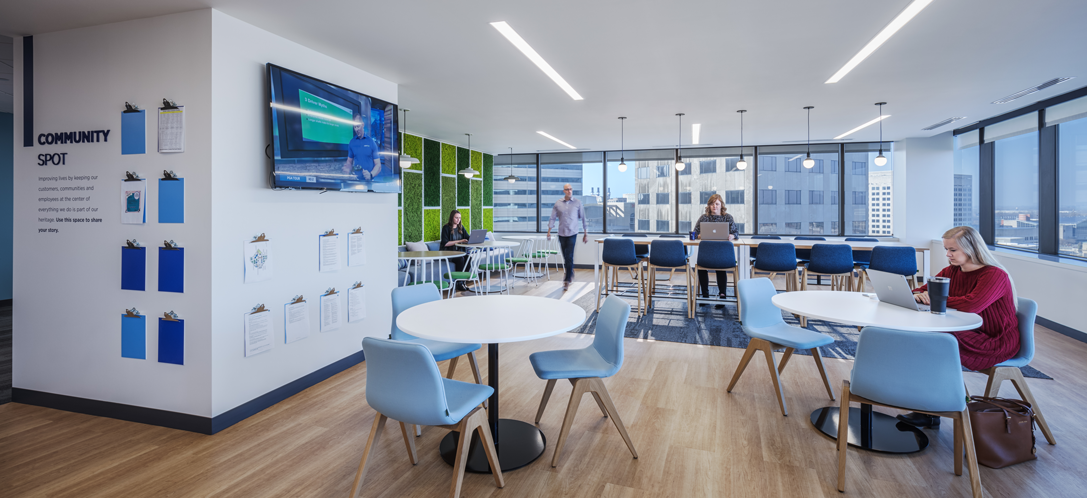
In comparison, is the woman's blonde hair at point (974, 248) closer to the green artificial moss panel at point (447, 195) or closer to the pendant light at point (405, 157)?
the pendant light at point (405, 157)

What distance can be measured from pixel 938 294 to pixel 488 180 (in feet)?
30.5

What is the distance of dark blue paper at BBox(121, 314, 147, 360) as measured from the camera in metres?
3.11

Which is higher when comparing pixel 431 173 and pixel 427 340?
pixel 431 173

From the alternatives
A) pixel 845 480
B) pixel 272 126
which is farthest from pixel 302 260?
pixel 845 480

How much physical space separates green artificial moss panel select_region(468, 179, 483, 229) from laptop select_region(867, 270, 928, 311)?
8080mm

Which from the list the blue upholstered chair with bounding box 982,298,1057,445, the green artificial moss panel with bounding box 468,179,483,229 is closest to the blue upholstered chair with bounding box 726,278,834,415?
the blue upholstered chair with bounding box 982,298,1057,445

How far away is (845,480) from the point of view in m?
2.38

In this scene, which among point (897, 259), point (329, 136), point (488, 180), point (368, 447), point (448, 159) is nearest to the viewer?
point (368, 447)

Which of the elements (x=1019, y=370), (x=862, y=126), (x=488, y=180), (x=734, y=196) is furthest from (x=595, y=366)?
(x=488, y=180)

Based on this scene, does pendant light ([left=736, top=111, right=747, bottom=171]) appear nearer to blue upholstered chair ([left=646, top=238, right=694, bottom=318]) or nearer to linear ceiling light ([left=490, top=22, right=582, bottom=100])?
blue upholstered chair ([left=646, top=238, right=694, bottom=318])

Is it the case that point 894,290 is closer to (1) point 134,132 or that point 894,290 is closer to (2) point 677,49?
(2) point 677,49

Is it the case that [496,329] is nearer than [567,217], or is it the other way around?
[496,329]

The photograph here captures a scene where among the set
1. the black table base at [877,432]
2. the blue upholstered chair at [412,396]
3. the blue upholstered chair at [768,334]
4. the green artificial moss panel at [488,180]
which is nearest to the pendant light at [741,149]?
the blue upholstered chair at [768,334]

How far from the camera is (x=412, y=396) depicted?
198cm
